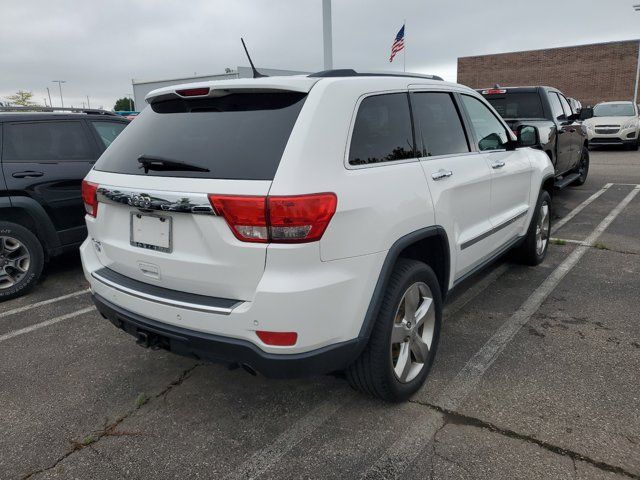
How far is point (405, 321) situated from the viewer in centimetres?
269

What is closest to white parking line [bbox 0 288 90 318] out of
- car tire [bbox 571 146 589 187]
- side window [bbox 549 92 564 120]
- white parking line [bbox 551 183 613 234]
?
white parking line [bbox 551 183 613 234]

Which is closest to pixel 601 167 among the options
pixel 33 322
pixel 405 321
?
pixel 405 321

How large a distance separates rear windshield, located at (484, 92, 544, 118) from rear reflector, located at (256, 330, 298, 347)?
22.7 feet

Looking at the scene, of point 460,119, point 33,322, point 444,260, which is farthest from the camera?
point 33,322

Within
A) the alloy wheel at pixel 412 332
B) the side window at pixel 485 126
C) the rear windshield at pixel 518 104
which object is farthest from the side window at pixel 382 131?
the rear windshield at pixel 518 104

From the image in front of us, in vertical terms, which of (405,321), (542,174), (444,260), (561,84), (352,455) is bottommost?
(352,455)

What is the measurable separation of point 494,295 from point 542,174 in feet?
4.48

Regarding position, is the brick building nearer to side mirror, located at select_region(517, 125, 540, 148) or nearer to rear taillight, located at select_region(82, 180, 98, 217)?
side mirror, located at select_region(517, 125, 540, 148)

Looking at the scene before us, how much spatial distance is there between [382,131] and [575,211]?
6.52 metres

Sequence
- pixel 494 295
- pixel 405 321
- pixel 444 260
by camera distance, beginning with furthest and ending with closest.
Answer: pixel 494 295 < pixel 444 260 < pixel 405 321

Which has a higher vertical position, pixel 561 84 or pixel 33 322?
pixel 561 84

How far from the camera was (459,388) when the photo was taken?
2.90 metres

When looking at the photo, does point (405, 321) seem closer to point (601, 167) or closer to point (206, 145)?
point (206, 145)

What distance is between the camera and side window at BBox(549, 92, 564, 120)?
778 centimetres
